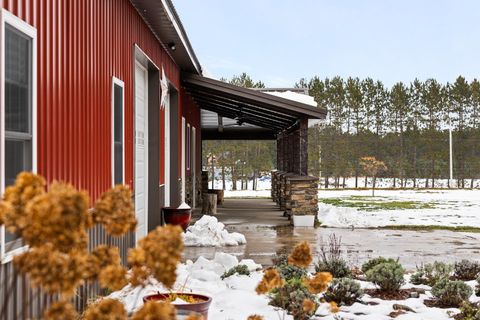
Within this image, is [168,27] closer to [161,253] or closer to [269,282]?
[269,282]

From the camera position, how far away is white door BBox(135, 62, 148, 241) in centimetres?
996

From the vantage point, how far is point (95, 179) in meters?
6.43

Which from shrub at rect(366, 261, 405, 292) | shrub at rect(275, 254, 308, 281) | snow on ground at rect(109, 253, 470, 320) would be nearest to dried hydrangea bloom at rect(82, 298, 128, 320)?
snow on ground at rect(109, 253, 470, 320)

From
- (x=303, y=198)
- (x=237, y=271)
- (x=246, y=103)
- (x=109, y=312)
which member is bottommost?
(x=237, y=271)

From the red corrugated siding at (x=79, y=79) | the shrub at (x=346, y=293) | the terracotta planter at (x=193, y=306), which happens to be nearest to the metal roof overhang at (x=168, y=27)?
the red corrugated siding at (x=79, y=79)

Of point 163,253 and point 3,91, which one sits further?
point 3,91

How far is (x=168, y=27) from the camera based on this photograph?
9883 millimetres

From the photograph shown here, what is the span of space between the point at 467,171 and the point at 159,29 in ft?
118

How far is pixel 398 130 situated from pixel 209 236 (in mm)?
36024

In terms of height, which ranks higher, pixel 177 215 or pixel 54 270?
pixel 54 270

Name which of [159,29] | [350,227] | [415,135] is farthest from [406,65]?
[159,29]

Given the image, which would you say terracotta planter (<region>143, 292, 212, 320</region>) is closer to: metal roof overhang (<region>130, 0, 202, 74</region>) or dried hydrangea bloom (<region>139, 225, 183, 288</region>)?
dried hydrangea bloom (<region>139, 225, 183, 288</region>)

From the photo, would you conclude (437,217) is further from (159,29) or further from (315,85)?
(315,85)

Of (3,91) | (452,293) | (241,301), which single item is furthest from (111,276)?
(452,293)
